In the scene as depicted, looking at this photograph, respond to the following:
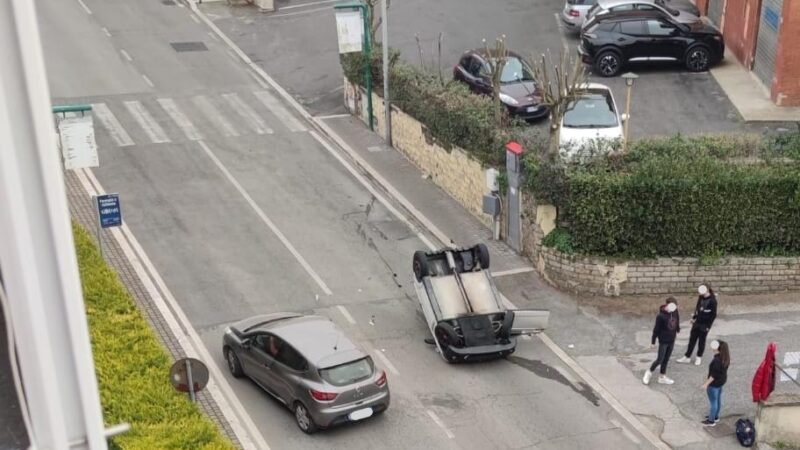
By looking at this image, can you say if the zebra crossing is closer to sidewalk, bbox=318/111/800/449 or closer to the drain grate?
the drain grate

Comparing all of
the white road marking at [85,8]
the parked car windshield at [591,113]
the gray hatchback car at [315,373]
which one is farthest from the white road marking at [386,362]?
the white road marking at [85,8]

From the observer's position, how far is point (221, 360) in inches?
668

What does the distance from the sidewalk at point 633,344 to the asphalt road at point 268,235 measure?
0.62 meters

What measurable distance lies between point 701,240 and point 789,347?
2707 mm

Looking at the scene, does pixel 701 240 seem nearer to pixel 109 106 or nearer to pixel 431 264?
pixel 431 264

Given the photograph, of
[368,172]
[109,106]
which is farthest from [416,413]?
[109,106]

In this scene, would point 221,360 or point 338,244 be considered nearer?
point 221,360

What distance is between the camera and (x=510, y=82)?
87.8 ft

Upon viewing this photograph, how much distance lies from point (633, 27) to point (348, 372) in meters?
17.7

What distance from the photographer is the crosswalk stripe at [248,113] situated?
2720 cm

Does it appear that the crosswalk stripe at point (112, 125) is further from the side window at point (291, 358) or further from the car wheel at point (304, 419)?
the car wheel at point (304, 419)

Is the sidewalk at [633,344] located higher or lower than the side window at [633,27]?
lower

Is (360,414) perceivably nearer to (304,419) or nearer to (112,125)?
(304,419)

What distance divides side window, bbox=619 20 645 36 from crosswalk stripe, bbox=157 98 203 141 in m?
12.5
